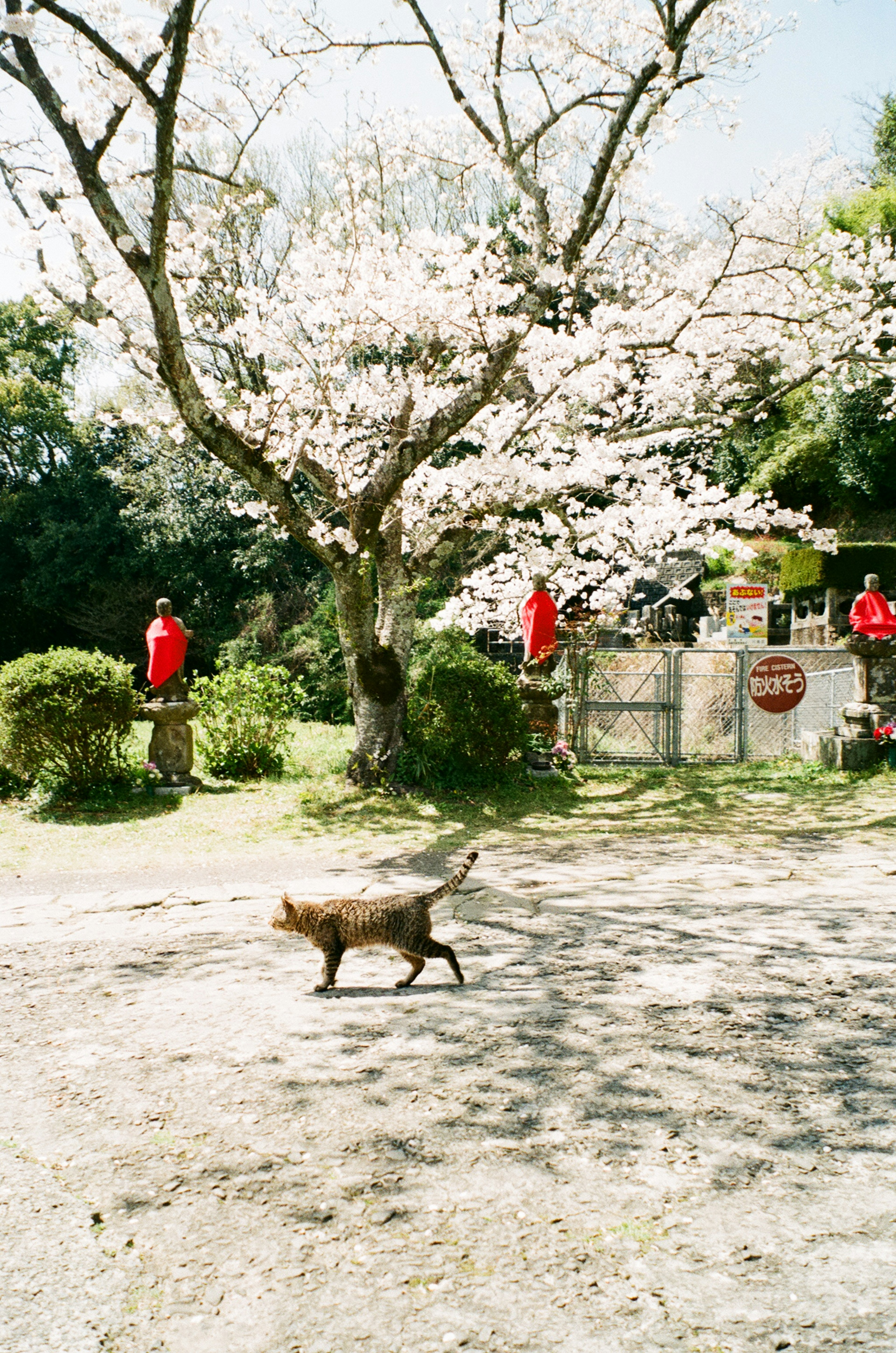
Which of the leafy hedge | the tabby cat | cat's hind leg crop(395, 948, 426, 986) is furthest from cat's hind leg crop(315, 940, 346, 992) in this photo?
the leafy hedge

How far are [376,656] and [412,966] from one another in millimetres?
6331

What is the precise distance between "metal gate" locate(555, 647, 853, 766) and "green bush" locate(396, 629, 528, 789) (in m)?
1.72

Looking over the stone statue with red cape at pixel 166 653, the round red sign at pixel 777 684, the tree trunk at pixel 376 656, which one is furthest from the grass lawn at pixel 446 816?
the stone statue with red cape at pixel 166 653

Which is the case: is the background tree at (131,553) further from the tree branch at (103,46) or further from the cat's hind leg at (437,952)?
the cat's hind leg at (437,952)

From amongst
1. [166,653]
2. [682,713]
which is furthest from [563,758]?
[166,653]

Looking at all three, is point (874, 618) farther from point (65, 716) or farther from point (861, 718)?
point (65, 716)

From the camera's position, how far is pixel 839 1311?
199cm

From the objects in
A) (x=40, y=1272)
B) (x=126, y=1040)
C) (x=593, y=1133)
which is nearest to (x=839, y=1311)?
(x=593, y=1133)

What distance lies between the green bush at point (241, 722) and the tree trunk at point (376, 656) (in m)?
1.23

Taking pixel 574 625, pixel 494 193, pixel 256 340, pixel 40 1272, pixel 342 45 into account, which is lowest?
pixel 40 1272

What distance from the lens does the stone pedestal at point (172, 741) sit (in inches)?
396

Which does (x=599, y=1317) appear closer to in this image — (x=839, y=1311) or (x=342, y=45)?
(x=839, y=1311)

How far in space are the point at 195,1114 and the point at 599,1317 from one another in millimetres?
1498

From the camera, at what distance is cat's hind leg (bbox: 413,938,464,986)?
386 centimetres
